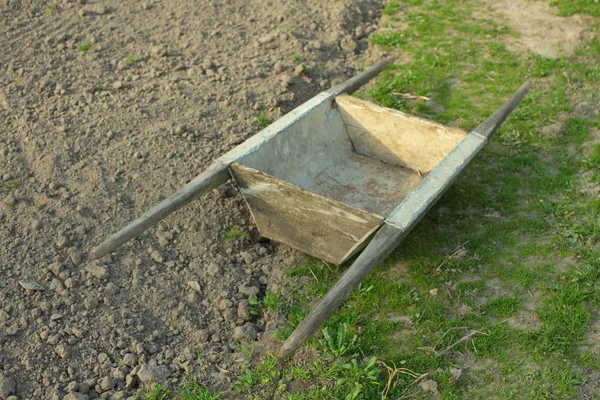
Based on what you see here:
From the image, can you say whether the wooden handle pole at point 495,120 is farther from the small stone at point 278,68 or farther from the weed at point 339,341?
the small stone at point 278,68

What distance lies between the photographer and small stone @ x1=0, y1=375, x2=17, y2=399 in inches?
165

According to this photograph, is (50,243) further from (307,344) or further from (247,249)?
(307,344)

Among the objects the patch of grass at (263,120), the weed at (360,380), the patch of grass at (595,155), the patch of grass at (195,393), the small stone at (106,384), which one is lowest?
the patch of grass at (595,155)

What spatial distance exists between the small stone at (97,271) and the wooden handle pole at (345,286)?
65.4 inches

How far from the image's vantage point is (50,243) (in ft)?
16.6

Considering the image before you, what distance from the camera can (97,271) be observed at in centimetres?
491

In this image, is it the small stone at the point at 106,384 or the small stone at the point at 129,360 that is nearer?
the small stone at the point at 106,384

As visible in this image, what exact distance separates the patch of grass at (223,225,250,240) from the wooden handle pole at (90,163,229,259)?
0.61 m

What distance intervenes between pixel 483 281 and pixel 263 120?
2.46 m

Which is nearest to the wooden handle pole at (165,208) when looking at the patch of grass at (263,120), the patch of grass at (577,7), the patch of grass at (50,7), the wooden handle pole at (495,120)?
the patch of grass at (263,120)

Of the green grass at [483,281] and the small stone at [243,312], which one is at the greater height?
the small stone at [243,312]

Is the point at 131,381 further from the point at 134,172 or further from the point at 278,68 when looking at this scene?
the point at 278,68

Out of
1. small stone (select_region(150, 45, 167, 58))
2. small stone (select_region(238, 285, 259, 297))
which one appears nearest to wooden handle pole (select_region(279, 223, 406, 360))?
small stone (select_region(238, 285, 259, 297))

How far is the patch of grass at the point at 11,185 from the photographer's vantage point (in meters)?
5.44
